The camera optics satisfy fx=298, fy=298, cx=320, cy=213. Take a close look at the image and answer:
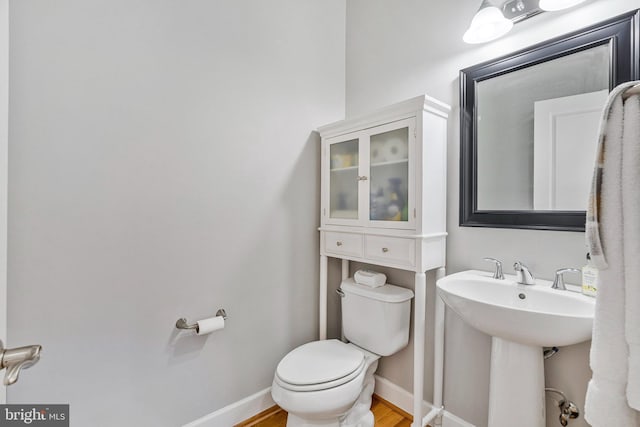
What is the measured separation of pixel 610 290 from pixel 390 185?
37.8 inches

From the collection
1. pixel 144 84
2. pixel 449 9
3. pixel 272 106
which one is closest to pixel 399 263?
pixel 272 106

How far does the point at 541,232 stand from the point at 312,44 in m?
1.64

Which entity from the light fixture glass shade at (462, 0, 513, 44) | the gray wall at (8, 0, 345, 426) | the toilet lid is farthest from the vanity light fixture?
the toilet lid

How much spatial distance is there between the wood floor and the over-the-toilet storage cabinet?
0.98 feet

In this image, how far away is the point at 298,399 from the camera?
4.13 ft

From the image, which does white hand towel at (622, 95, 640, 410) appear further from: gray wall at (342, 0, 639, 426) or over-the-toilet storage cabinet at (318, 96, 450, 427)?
over-the-toilet storage cabinet at (318, 96, 450, 427)

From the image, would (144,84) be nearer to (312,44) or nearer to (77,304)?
(77,304)

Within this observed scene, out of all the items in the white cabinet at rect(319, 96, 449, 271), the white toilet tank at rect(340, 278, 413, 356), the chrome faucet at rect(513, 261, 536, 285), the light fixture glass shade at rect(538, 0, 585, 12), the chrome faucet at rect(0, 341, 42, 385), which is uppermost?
the light fixture glass shade at rect(538, 0, 585, 12)

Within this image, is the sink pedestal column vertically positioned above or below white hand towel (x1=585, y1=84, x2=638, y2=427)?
below

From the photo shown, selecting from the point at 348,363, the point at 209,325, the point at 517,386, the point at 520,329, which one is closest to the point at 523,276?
the point at 520,329

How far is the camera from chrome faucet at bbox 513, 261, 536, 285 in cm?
117

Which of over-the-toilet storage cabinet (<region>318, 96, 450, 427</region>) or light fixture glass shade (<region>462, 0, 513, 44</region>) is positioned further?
over-the-toilet storage cabinet (<region>318, 96, 450, 427</region>)

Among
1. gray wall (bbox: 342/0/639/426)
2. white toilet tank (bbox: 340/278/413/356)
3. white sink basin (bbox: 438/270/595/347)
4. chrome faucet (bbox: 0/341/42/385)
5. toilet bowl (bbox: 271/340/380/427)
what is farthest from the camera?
white toilet tank (bbox: 340/278/413/356)

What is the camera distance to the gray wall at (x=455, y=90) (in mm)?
1150
